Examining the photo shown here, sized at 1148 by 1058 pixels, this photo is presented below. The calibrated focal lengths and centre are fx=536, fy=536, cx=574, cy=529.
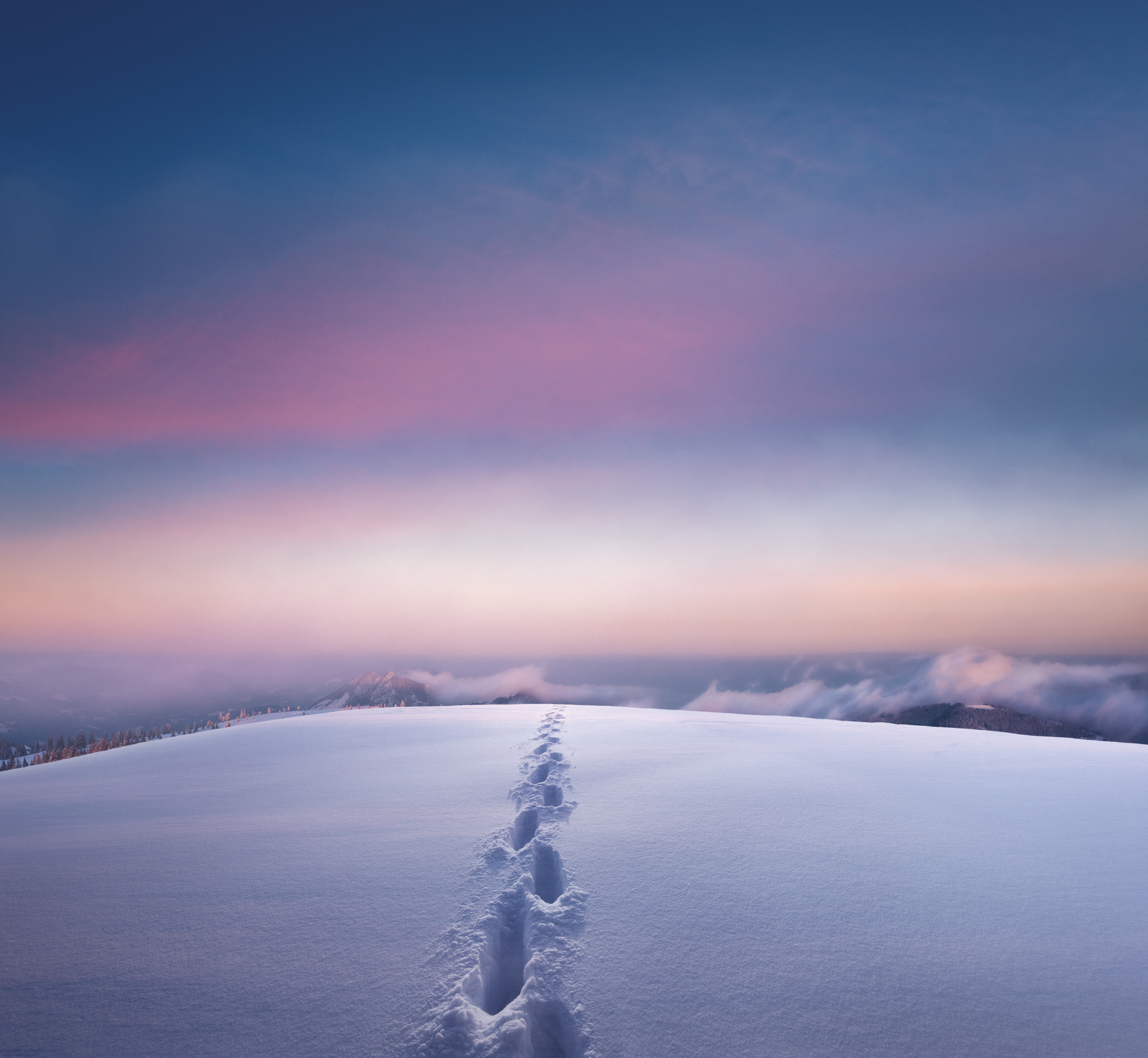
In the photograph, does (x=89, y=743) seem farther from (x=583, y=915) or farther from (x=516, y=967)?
(x=583, y=915)

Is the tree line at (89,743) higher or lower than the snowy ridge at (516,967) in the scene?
lower

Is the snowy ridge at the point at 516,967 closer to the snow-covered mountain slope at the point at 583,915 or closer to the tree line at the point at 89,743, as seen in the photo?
the snow-covered mountain slope at the point at 583,915

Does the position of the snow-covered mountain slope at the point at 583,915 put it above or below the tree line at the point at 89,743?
above

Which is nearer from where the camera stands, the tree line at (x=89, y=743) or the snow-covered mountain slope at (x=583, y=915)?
the snow-covered mountain slope at (x=583, y=915)

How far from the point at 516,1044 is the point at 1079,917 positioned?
439cm

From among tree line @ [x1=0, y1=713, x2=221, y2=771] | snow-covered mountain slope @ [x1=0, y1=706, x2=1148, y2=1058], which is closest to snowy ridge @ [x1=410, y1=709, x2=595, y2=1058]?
snow-covered mountain slope @ [x1=0, y1=706, x2=1148, y2=1058]

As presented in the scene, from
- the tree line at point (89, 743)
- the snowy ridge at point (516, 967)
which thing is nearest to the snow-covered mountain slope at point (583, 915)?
the snowy ridge at point (516, 967)

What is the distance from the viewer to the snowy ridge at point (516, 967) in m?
3.10

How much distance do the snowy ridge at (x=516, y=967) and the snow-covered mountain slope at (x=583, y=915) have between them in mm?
19

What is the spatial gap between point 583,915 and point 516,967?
1.96 feet

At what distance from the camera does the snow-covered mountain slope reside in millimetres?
3143

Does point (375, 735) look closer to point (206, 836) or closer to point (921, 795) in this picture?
point (206, 836)

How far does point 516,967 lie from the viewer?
396 cm

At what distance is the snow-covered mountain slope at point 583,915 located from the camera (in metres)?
3.14
